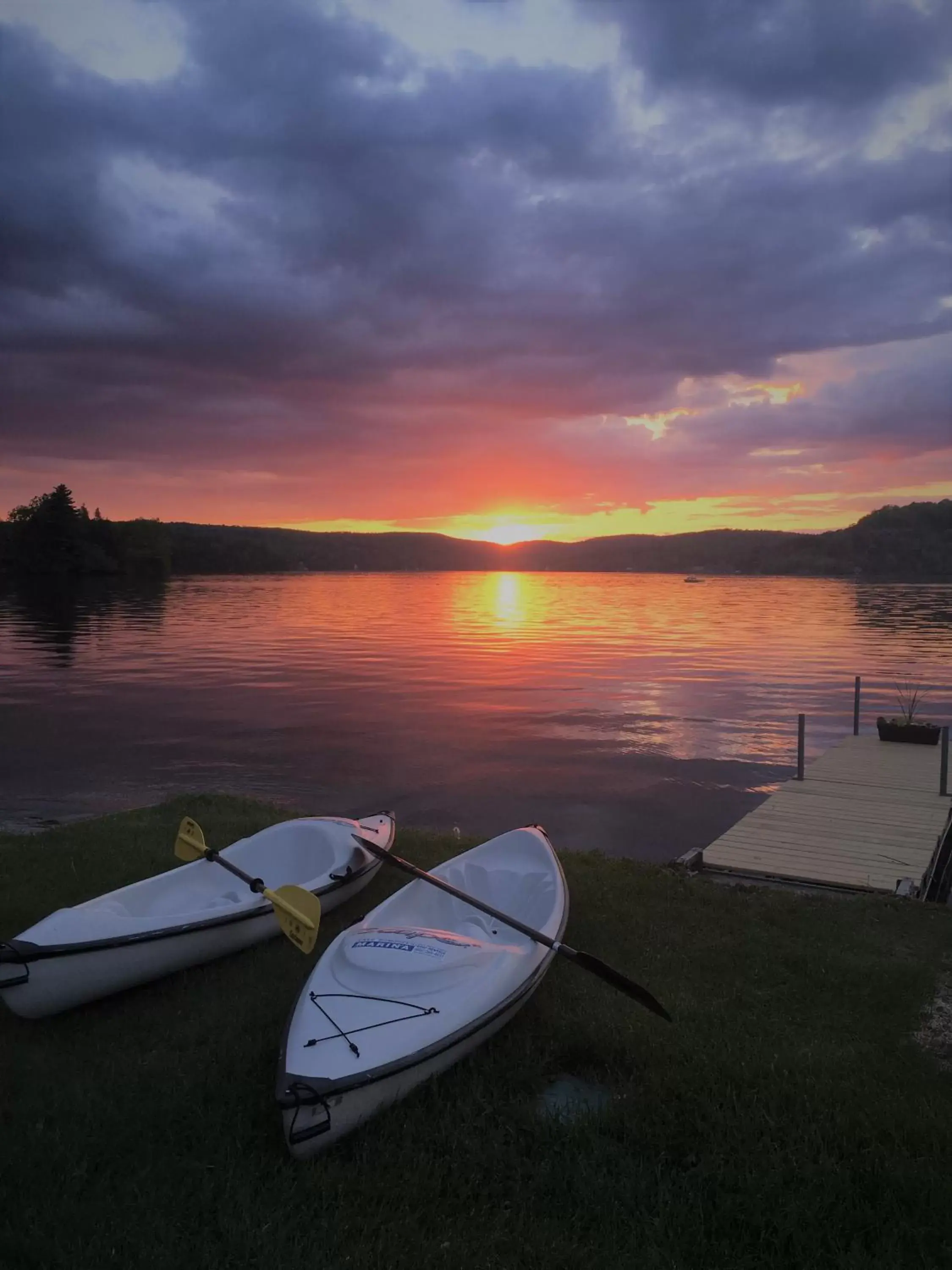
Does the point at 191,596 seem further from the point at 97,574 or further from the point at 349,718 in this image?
the point at 349,718

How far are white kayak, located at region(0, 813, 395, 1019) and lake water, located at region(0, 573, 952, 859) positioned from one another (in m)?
5.39

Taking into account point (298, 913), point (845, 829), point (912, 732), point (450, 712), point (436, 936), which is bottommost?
point (450, 712)

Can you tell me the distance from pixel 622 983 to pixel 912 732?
1450 cm

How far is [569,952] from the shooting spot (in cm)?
589

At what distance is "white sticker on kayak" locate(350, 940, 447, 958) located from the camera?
5.78 metres

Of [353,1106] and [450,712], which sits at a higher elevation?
[353,1106]

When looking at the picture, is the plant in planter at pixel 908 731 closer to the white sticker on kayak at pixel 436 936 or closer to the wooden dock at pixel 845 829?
the wooden dock at pixel 845 829

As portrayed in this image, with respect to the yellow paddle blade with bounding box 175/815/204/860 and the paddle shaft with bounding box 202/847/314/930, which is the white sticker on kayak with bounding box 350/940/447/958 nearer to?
the paddle shaft with bounding box 202/847/314/930

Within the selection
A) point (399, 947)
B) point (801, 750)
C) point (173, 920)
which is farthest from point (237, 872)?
point (801, 750)

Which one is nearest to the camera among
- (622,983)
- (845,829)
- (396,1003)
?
(396,1003)

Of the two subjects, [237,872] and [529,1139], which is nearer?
[529,1139]

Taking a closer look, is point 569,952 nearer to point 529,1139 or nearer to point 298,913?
point 529,1139

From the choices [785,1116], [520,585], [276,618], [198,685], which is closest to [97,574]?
[520,585]

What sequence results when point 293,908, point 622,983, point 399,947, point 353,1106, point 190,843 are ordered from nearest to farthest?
point 353,1106 < point 622,983 < point 399,947 < point 293,908 < point 190,843
